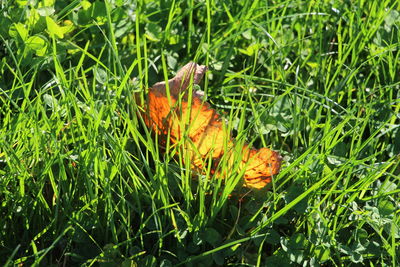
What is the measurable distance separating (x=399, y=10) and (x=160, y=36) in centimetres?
88

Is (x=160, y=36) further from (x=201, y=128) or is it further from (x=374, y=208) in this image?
(x=374, y=208)

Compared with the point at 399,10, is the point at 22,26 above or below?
above

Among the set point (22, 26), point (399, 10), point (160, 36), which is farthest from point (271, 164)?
point (399, 10)

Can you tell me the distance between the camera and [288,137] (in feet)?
6.27

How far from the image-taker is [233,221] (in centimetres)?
162

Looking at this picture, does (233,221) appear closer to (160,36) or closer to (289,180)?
(289,180)

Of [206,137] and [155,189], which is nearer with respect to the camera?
[155,189]

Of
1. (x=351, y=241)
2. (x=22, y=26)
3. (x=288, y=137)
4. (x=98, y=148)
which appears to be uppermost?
(x=22, y=26)

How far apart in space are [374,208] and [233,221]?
1.19 feet

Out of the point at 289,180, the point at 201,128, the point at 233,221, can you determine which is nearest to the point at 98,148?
the point at 201,128

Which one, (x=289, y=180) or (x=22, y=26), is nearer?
(x=289, y=180)

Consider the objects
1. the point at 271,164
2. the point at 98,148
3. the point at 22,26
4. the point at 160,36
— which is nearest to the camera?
the point at 98,148

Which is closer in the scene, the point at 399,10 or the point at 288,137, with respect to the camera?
the point at 288,137

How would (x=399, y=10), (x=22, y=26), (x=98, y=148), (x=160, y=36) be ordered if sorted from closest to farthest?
(x=98, y=148), (x=22, y=26), (x=160, y=36), (x=399, y=10)
